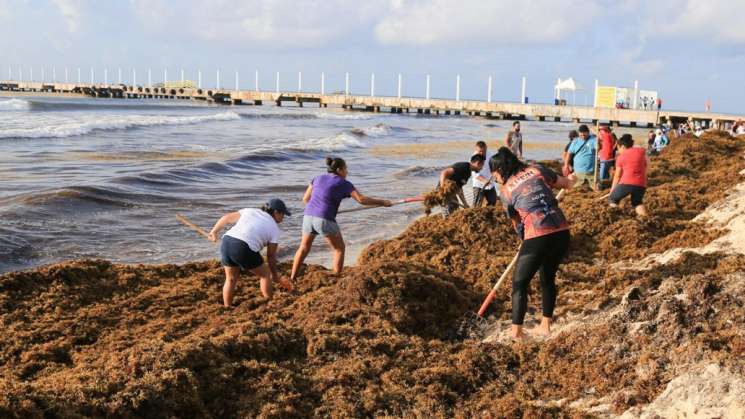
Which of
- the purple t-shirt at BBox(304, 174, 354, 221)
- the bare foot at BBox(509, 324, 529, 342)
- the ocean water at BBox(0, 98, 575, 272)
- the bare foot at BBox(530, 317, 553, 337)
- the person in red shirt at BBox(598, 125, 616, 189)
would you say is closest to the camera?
the bare foot at BBox(509, 324, 529, 342)

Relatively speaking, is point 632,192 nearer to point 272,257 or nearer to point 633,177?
point 633,177

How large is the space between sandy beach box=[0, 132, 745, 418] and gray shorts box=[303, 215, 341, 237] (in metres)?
0.51

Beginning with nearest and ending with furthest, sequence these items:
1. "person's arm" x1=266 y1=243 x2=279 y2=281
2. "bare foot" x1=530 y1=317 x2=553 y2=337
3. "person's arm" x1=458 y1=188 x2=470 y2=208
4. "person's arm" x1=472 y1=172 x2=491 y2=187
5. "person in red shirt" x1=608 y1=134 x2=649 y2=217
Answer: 1. "bare foot" x1=530 y1=317 x2=553 y2=337
2. "person's arm" x1=266 y1=243 x2=279 y2=281
3. "person in red shirt" x1=608 y1=134 x2=649 y2=217
4. "person's arm" x1=458 y1=188 x2=470 y2=208
5. "person's arm" x1=472 y1=172 x2=491 y2=187

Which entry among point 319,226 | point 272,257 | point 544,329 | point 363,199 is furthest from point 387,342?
point 363,199

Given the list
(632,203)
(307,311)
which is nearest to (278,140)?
(632,203)

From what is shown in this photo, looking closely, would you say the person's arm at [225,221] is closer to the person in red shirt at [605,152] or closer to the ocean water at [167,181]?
the ocean water at [167,181]

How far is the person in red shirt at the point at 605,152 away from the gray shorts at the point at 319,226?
8.35m

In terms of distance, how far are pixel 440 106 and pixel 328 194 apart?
61807 mm

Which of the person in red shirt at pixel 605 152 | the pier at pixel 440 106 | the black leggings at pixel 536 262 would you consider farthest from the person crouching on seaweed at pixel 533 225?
the pier at pixel 440 106

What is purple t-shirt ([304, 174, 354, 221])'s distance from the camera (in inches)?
289

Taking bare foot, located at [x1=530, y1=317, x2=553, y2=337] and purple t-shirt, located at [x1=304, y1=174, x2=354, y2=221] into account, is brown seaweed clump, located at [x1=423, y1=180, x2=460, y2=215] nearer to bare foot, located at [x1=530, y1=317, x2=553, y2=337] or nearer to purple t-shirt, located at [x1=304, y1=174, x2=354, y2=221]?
purple t-shirt, located at [x1=304, y1=174, x2=354, y2=221]

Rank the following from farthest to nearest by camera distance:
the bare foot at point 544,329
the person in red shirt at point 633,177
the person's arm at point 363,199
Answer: the person in red shirt at point 633,177 → the person's arm at point 363,199 → the bare foot at point 544,329

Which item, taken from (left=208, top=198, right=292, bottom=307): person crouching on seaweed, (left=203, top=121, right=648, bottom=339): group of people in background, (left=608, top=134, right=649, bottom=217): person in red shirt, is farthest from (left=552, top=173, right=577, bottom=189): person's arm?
(left=608, top=134, right=649, bottom=217): person in red shirt

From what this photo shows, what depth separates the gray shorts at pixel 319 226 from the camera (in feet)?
24.2
